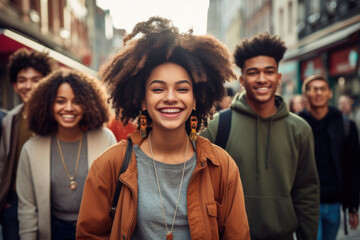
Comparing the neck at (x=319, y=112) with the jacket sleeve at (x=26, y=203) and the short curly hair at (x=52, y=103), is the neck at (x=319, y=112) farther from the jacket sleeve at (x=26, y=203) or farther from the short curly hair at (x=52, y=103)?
the jacket sleeve at (x=26, y=203)

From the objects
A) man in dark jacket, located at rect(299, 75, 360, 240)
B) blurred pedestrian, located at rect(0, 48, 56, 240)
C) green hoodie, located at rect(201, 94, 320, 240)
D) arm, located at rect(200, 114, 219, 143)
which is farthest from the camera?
man in dark jacket, located at rect(299, 75, 360, 240)

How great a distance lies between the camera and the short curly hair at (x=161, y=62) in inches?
81.9

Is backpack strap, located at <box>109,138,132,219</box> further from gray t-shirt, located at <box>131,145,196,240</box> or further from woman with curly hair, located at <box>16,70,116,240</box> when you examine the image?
woman with curly hair, located at <box>16,70,116,240</box>

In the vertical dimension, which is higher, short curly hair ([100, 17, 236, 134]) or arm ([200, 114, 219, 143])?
short curly hair ([100, 17, 236, 134])

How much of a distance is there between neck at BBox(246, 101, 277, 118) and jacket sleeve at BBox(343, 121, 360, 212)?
1366 millimetres

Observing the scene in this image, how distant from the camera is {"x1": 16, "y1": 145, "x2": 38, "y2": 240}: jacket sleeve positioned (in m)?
2.84

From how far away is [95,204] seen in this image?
197 cm

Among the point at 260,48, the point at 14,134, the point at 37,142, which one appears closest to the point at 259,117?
the point at 260,48

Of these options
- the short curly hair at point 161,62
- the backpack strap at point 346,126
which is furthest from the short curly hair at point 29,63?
the backpack strap at point 346,126

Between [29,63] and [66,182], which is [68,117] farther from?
[29,63]

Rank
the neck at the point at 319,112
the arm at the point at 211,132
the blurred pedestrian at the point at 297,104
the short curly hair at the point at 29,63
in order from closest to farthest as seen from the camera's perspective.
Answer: the arm at the point at 211,132
the short curly hair at the point at 29,63
the neck at the point at 319,112
the blurred pedestrian at the point at 297,104

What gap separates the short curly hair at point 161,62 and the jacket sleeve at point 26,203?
3.78 feet

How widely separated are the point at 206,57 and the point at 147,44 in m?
0.38

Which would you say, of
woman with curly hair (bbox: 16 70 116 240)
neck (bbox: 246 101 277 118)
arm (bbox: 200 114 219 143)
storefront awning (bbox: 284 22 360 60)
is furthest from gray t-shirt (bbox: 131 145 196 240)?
storefront awning (bbox: 284 22 360 60)
